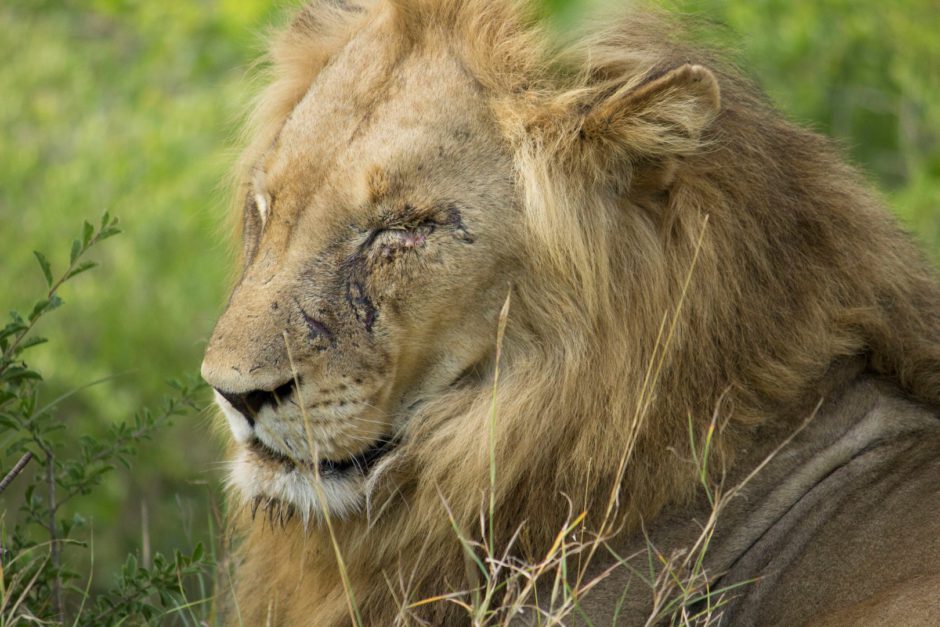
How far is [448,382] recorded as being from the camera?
3598 mm

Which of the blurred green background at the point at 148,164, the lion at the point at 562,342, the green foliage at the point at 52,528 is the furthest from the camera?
the blurred green background at the point at 148,164

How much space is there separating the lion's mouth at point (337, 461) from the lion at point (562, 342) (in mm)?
11

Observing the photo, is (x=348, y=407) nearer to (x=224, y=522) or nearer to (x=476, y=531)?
(x=476, y=531)

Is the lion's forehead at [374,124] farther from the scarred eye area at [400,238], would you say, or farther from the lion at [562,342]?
the scarred eye area at [400,238]

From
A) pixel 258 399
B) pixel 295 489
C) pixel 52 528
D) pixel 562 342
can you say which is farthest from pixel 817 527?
pixel 52 528

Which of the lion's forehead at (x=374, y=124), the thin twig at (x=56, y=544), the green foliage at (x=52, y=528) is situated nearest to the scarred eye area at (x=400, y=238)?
the lion's forehead at (x=374, y=124)

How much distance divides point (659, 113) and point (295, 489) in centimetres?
138

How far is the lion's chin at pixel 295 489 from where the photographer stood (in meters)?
3.47

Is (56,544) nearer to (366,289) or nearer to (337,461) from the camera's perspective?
(337,461)

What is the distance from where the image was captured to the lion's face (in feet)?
11.1

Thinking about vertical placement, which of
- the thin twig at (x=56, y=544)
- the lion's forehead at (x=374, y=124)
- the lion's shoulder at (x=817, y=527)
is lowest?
the lion's shoulder at (x=817, y=527)

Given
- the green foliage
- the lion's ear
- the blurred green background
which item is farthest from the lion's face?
the blurred green background

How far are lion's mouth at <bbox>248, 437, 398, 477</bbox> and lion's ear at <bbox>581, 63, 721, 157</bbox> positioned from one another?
1.01 metres

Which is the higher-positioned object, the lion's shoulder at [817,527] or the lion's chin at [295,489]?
the lion's chin at [295,489]
